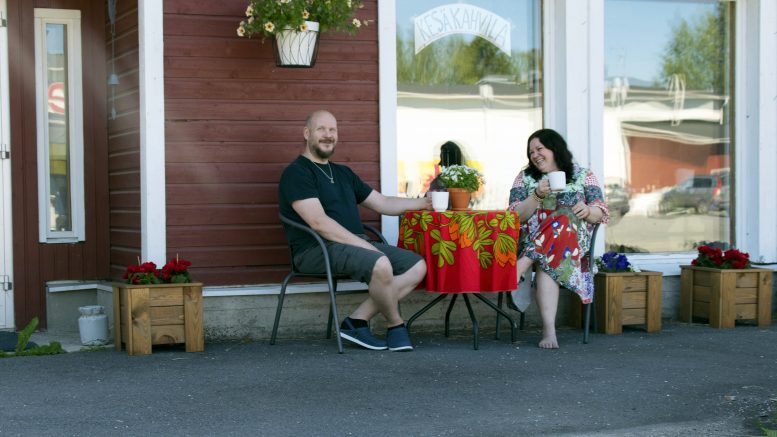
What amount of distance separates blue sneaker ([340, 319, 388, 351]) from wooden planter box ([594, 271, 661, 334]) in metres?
1.52

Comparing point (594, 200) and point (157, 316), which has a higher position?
point (594, 200)

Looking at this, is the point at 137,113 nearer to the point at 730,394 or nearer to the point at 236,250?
the point at 236,250

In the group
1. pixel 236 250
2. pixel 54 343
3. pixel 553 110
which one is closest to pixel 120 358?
pixel 54 343

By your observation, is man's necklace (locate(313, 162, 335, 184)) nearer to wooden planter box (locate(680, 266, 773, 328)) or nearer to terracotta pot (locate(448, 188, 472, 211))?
terracotta pot (locate(448, 188, 472, 211))

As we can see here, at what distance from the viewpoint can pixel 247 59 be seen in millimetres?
6414

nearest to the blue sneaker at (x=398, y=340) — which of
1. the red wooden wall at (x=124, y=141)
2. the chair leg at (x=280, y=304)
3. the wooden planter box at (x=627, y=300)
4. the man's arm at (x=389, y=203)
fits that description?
the chair leg at (x=280, y=304)

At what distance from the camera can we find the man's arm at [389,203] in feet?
20.4

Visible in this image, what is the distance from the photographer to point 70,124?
270 inches

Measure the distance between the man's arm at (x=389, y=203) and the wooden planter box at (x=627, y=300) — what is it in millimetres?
1317

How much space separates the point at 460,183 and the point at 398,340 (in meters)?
0.99

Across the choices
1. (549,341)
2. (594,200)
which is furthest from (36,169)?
(594,200)

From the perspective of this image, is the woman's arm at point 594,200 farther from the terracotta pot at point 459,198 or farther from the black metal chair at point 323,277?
the black metal chair at point 323,277

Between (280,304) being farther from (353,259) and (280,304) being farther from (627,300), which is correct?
(627,300)

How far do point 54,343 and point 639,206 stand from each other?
13.2 ft
